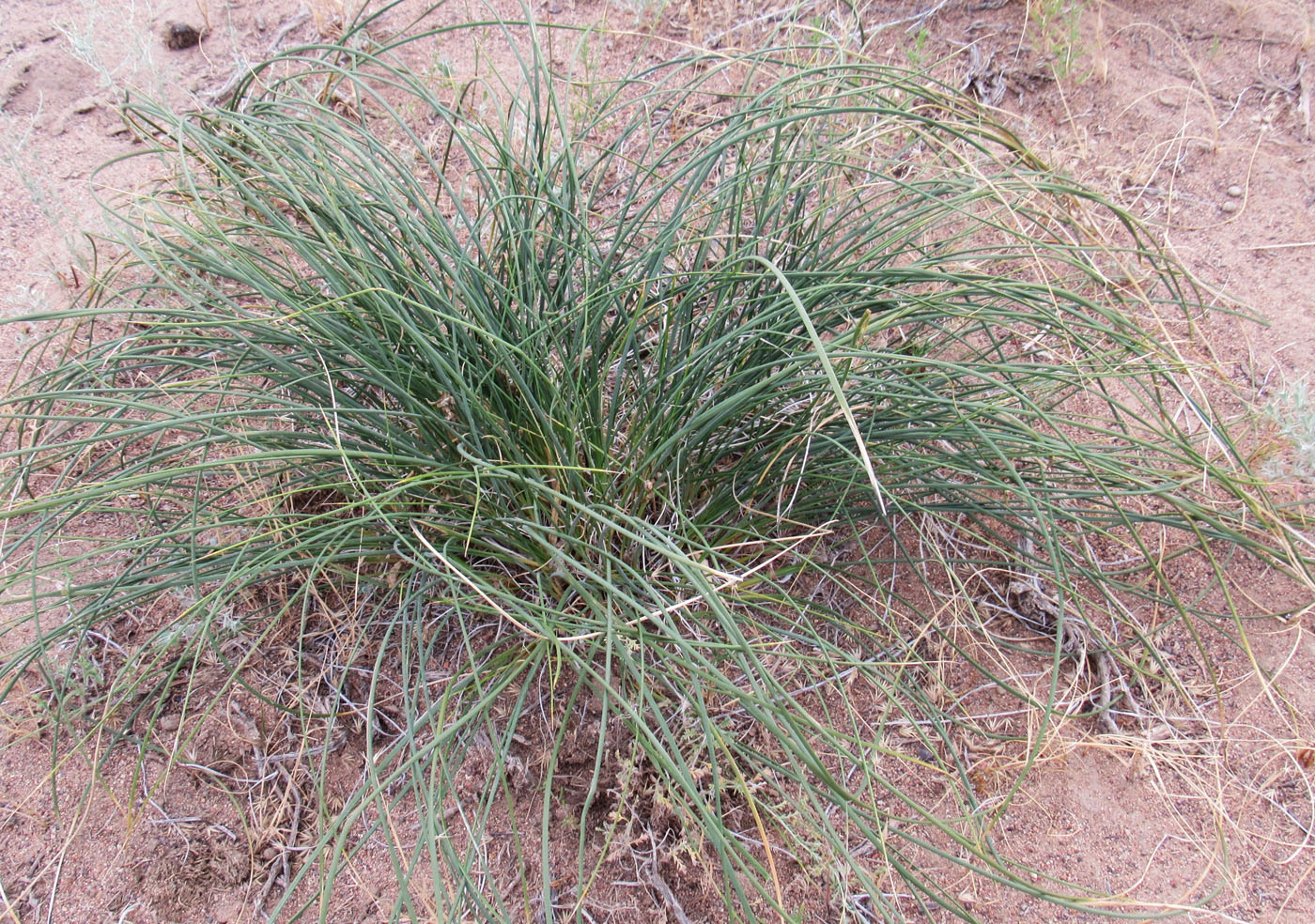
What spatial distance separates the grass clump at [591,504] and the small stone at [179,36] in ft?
3.92

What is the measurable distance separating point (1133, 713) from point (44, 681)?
198cm

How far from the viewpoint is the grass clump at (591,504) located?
4.29 ft

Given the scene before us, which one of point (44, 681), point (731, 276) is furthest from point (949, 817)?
point (44, 681)

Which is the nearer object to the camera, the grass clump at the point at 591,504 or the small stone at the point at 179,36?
the grass clump at the point at 591,504

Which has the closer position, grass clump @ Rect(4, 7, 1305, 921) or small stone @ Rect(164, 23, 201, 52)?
grass clump @ Rect(4, 7, 1305, 921)

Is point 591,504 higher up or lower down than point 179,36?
lower down

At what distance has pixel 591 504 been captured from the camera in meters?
1.38

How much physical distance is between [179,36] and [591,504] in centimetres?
219

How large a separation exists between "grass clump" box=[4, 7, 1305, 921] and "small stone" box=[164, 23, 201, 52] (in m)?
1.20

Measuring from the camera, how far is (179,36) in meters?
2.50

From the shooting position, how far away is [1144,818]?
1.42m

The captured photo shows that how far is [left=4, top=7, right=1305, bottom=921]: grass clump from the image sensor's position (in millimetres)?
1307

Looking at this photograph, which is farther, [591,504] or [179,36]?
[179,36]

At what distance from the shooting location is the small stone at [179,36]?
→ 98.4 inches
